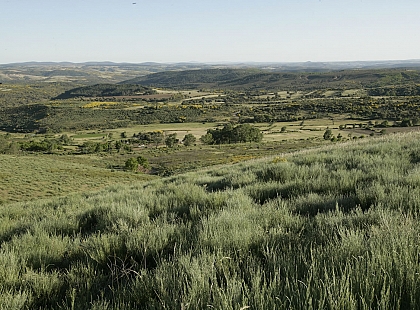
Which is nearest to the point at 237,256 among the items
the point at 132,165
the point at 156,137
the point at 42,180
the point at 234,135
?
the point at 42,180

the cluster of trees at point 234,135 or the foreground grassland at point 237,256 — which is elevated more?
the foreground grassland at point 237,256

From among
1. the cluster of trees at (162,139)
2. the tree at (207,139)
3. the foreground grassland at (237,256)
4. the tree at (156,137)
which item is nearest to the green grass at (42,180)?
the foreground grassland at (237,256)

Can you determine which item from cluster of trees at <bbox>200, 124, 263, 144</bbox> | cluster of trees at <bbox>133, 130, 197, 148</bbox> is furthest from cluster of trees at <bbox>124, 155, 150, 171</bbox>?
cluster of trees at <bbox>200, 124, 263, 144</bbox>

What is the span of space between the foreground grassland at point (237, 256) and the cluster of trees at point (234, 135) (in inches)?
3172

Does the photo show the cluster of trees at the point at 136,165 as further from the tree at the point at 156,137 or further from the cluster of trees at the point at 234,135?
the tree at the point at 156,137

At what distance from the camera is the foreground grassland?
1774mm

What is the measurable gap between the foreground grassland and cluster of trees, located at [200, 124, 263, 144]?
80.6m

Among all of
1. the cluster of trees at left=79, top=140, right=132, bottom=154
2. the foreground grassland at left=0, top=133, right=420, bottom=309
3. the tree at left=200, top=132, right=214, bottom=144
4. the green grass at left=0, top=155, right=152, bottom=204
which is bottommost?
the cluster of trees at left=79, top=140, right=132, bottom=154

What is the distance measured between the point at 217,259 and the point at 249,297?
75 centimetres

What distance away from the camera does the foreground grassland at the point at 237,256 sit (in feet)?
5.82

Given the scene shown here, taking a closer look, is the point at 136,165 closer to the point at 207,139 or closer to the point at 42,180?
the point at 42,180

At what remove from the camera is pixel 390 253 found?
2.02 meters

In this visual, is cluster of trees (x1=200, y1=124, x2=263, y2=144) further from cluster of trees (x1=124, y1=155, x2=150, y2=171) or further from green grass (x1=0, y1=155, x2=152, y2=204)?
green grass (x1=0, y1=155, x2=152, y2=204)

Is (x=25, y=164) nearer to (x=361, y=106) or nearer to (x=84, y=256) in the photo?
(x=84, y=256)
